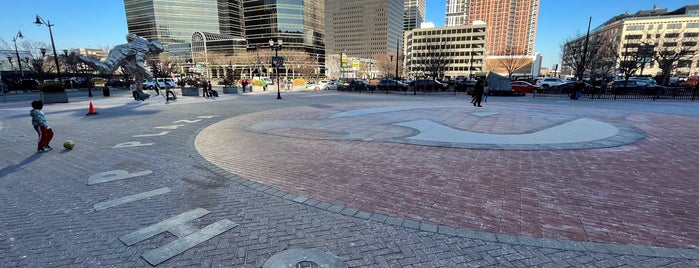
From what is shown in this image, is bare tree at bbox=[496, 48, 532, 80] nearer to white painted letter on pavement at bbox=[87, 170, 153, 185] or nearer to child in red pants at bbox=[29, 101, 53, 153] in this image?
white painted letter on pavement at bbox=[87, 170, 153, 185]

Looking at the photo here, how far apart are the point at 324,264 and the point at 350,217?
1058 millimetres

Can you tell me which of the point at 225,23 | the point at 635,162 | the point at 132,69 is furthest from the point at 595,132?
the point at 225,23

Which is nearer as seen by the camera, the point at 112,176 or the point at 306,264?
the point at 306,264

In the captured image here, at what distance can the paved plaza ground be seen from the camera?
325cm

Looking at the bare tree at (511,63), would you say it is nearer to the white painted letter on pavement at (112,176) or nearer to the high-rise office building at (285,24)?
the high-rise office building at (285,24)

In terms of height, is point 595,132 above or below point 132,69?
below

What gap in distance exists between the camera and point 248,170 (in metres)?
6.19

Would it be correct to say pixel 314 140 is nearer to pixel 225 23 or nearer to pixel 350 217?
pixel 350 217

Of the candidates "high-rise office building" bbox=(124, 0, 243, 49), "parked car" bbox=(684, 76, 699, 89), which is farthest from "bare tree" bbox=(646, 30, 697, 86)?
"high-rise office building" bbox=(124, 0, 243, 49)

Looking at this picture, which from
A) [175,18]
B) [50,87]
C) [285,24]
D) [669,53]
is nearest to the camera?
[50,87]

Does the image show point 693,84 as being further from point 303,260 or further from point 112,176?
point 112,176

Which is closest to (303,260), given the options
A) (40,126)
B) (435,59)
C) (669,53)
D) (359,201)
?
(359,201)

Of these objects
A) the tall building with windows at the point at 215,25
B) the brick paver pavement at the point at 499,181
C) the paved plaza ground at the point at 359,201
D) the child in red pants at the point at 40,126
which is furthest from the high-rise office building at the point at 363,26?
the child in red pants at the point at 40,126

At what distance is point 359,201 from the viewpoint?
4.54m
